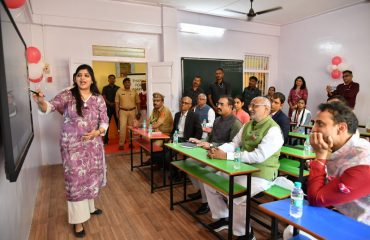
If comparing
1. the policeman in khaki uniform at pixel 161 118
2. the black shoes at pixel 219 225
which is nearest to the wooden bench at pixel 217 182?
the black shoes at pixel 219 225

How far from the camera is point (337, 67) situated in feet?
20.9

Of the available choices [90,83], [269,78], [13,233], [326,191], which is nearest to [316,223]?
[326,191]

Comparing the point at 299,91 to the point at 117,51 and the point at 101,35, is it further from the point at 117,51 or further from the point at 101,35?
the point at 101,35

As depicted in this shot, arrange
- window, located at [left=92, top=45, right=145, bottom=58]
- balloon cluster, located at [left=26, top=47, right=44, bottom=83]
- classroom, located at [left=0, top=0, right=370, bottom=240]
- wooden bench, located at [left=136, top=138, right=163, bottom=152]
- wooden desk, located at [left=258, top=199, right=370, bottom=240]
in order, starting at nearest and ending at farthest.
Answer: wooden desk, located at [left=258, top=199, right=370, bottom=240], balloon cluster, located at [left=26, top=47, right=44, bottom=83], wooden bench, located at [left=136, top=138, right=163, bottom=152], classroom, located at [left=0, top=0, right=370, bottom=240], window, located at [left=92, top=45, right=145, bottom=58]

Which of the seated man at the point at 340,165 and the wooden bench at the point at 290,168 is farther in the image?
the wooden bench at the point at 290,168

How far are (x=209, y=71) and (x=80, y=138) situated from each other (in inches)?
193

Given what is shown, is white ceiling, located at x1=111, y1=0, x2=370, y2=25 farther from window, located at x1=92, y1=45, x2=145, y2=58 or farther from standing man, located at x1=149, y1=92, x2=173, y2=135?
standing man, located at x1=149, y1=92, x2=173, y2=135

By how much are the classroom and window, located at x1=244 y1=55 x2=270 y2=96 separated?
0.07 m

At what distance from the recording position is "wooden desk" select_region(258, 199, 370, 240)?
1.22 metres

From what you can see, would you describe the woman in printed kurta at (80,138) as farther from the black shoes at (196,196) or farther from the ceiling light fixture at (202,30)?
the ceiling light fixture at (202,30)

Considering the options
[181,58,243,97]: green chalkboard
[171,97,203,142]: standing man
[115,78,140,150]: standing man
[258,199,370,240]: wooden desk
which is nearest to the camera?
[258,199,370,240]: wooden desk

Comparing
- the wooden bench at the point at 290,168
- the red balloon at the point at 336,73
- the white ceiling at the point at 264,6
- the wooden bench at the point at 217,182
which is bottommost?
the wooden bench at the point at 290,168

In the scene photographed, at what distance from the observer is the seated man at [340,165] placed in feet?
4.33

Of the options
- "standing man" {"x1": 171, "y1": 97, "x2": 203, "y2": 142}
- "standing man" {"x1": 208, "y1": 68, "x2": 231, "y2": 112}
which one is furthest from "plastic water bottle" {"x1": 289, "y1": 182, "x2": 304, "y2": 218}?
"standing man" {"x1": 208, "y1": 68, "x2": 231, "y2": 112}
